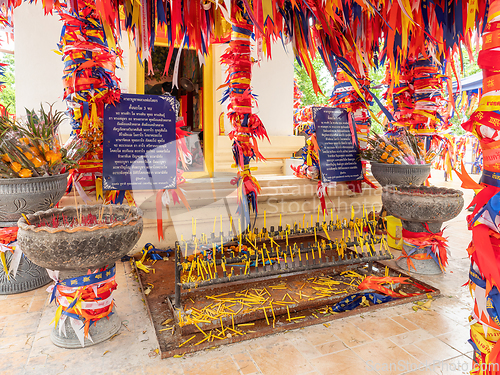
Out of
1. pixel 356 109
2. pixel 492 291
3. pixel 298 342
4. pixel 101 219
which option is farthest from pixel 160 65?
pixel 492 291

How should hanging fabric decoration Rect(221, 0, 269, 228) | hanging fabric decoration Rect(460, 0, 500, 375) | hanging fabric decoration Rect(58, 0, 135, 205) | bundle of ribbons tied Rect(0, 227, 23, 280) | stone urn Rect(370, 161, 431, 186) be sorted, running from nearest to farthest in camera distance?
hanging fabric decoration Rect(460, 0, 500, 375), bundle of ribbons tied Rect(0, 227, 23, 280), hanging fabric decoration Rect(58, 0, 135, 205), hanging fabric decoration Rect(221, 0, 269, 228), stone urn Rect(370, 161, 431, 186)

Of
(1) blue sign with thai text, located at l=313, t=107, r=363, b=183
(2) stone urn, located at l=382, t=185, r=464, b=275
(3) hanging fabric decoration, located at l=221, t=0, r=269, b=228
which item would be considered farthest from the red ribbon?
(3) hanging fabric decoration, located at l=221, t=0, r=269, b=228

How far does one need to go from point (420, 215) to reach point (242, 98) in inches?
72.2

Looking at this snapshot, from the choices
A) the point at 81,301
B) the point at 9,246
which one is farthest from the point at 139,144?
the point at 81,301

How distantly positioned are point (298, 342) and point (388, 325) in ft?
1.94

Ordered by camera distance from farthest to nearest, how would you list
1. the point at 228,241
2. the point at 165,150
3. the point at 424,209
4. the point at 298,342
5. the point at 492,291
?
the point at 228,241
the point at 165,150
the point at 424,209
the point at 298,342
the point at 492,291

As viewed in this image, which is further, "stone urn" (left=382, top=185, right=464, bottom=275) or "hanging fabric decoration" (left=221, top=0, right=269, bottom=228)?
"hanging fabric decoration" (left=221, top=0, right=269, bottom=228)

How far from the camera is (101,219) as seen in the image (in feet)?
6.21

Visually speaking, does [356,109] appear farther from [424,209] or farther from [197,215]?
[197,215]

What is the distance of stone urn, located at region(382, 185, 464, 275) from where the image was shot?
2459 millimetres

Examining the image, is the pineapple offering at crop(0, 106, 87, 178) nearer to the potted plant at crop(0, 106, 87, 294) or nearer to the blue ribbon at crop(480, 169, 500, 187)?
the potted plant at crop(0, 106, 87, 294)

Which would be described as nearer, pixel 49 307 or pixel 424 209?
pixel 49 307

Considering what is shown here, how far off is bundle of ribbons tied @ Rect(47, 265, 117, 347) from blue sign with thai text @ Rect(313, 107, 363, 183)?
7.97ft

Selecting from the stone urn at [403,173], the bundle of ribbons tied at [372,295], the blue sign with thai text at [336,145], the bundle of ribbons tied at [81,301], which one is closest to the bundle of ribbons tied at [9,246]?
the bundle of ribbons tied at [81,301]
